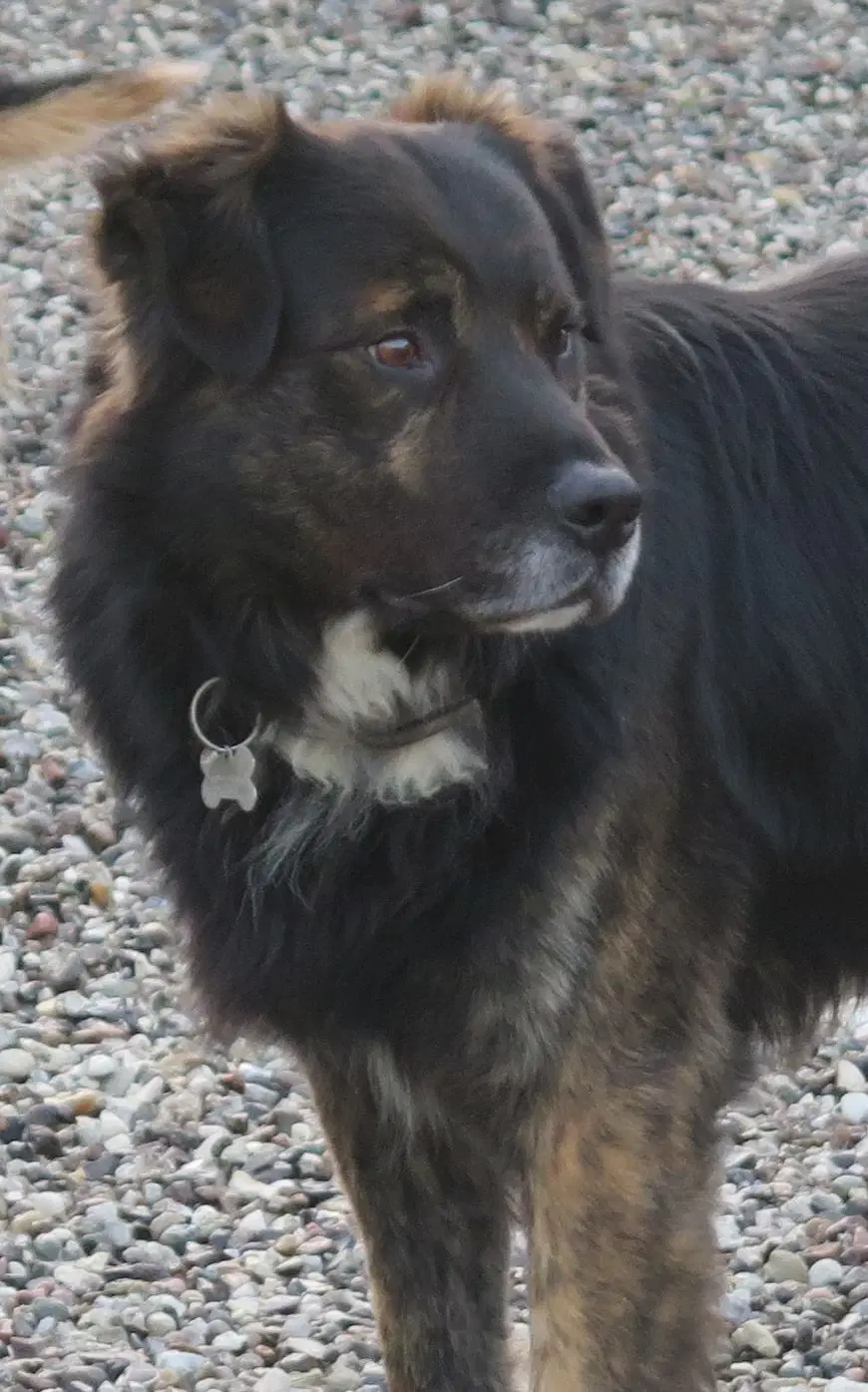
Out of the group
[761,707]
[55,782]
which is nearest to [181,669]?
[761,707]

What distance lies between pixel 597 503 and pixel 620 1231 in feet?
3.46

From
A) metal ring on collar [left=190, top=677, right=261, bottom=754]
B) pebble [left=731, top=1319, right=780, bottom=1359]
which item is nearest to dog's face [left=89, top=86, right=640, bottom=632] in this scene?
metal ring on collar [left=190, top=677, right=261, bottom=754]

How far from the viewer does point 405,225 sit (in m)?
2.87

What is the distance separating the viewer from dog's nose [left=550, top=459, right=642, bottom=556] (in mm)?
2734

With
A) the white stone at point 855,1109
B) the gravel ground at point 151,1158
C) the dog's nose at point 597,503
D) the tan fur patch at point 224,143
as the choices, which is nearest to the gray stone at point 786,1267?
the gravel ground at point 151,1158

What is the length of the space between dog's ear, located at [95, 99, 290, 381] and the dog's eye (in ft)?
0.48

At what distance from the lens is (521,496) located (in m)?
2.79

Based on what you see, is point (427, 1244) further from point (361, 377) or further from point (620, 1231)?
point (361, 377)

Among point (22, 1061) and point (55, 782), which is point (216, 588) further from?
point (55, 782)

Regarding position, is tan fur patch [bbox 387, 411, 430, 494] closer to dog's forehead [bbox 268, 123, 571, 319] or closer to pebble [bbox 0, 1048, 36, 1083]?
dog's forehead [bbox 268, 123, 571, 319]

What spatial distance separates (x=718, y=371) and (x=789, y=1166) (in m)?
1.71

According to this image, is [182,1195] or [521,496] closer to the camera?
[521,496]

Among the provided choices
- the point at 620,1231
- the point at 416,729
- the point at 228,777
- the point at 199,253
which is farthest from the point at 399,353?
the point at 620,1231

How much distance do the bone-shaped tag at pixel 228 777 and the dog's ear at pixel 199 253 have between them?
1.72 feet
